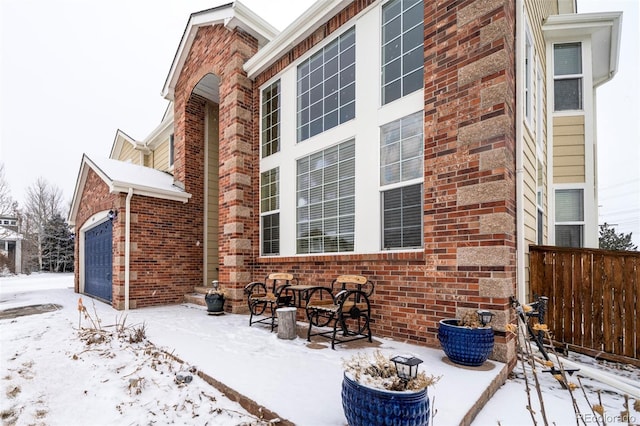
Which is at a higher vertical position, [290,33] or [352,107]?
[290,33]

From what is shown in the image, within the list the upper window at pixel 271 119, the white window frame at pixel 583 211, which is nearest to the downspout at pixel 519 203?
the white window frame at pixel 583 211

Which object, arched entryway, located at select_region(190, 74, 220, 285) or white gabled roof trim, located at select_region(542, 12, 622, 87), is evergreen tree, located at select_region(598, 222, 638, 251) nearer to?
white gabled roof trim, located at select_region(542, 12, 622, 87)

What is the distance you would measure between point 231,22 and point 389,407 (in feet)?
25.4

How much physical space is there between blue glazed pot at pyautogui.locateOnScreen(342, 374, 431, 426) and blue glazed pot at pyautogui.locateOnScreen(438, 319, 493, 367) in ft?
4.60

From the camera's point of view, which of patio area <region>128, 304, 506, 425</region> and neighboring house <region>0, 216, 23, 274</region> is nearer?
patio area <region>128, 304, 506, 425</region>

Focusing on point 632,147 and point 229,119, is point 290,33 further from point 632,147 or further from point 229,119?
point 632,147

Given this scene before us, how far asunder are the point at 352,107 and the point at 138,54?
7140cm

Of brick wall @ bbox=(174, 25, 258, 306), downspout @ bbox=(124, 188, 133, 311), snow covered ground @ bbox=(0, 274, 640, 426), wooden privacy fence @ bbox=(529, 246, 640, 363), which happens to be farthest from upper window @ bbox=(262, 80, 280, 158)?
wooden privacy fence @ bbox=(529, 246, 640, 363)

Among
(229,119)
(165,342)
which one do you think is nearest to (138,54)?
(229,119)

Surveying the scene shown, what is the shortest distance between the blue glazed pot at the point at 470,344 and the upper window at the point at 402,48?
3182 millimetres

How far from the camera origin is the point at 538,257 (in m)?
4.47

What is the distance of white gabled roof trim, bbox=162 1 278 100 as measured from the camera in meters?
6.82

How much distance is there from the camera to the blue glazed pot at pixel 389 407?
6.28ft

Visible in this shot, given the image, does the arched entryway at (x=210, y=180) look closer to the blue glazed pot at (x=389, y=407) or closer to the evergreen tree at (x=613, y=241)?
the blue glazed pot at (x=389, y=407)
